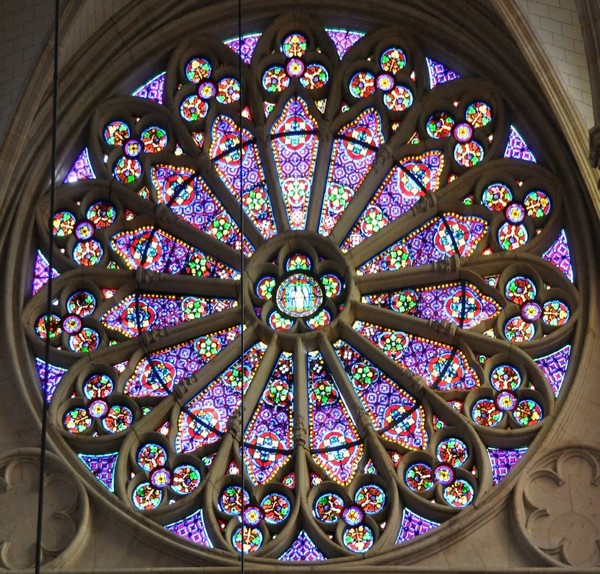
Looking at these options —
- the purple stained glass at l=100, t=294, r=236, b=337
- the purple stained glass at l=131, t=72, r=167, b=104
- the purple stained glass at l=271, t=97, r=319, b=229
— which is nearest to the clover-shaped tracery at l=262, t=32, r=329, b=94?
the purple stained glass at l=271, t=97, r=319, b=229

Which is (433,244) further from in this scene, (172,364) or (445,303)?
(172,364)

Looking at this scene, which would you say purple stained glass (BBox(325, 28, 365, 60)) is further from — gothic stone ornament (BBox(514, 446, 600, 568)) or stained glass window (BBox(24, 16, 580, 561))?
gothic stone ornament (BBox(514, 446, 600, 568))

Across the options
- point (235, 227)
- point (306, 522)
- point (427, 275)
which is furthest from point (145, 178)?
point (306, 522)

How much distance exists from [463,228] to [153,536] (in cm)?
400

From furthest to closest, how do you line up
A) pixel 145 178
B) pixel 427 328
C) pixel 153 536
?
pixel 145 178
pixel 427 328
pixel 153 536

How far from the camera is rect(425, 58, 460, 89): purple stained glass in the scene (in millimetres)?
17516

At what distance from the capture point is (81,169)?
17.4 meters

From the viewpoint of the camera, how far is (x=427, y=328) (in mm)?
16219

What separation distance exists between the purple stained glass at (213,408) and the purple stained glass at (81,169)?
7.72ft

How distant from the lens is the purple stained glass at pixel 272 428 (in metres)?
15.7

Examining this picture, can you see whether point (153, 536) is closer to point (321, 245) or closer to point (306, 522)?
point (306, 522)

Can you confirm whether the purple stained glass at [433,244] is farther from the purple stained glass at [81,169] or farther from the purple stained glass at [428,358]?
the purple stained glass at [81,169]

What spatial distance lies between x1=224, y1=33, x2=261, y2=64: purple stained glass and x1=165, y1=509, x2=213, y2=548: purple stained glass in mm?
4621

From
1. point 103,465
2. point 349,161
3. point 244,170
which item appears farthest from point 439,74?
point 103,465
